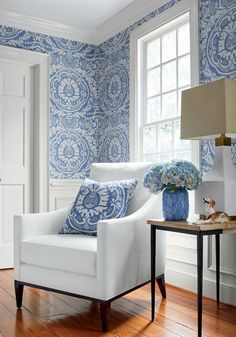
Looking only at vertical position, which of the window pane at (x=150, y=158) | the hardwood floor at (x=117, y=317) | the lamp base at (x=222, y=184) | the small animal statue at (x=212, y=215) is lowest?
the hardwood floor at (x=117, y=317)

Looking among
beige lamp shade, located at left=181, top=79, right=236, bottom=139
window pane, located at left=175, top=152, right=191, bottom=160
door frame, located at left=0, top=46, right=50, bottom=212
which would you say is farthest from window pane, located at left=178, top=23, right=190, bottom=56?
door frame, located at left=0, top=46, right=50, bottom=212

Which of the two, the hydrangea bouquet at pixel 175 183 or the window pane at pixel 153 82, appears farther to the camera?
the window pane at pixel 153 82

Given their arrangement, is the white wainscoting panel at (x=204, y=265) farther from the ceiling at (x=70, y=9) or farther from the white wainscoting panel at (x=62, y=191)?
the ceiling at (x=70, y=9)

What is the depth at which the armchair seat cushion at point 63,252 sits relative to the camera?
89.0 inches

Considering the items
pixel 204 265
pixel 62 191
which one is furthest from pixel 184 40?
pixel 62 191

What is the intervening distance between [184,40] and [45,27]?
61.7 inches

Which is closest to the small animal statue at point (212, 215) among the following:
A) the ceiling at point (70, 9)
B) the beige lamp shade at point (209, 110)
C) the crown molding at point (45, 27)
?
the beige lamp shade at point (209, 110)

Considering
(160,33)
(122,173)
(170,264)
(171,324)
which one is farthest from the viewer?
(160,33)

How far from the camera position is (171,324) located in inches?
90.1

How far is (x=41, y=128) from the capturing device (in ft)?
13.4

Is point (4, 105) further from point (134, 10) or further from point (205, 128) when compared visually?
point (205, 128)

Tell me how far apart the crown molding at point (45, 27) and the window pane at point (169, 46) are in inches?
43.6

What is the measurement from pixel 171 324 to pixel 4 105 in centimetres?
270

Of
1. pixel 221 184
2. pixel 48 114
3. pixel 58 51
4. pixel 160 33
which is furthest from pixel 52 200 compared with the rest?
pixel 221 184
